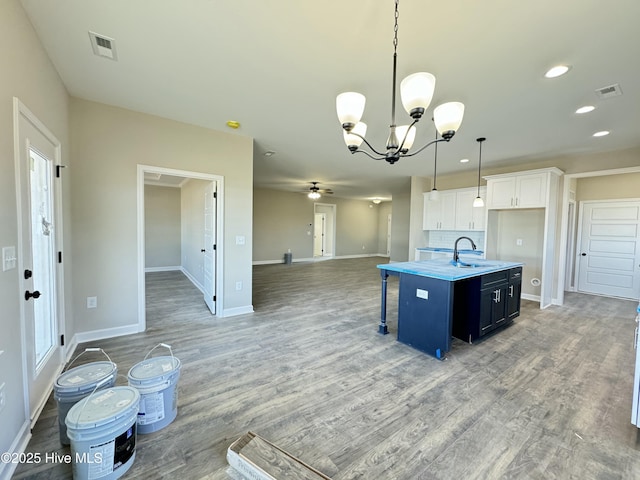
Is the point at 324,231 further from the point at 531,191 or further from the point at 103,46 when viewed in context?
the point at 103,46

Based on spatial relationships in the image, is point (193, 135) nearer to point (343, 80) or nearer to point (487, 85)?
point (343, 80)

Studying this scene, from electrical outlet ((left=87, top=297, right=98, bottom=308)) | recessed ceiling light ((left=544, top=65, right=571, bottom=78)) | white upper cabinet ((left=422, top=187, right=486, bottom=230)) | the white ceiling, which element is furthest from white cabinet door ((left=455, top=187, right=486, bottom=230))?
electrical outlet ((left=87, top=297, right=98, bottom=308))

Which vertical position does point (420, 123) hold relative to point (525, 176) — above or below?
above

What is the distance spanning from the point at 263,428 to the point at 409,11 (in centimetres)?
295

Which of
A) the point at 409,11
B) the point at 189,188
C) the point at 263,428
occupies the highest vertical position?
the point at 409,11

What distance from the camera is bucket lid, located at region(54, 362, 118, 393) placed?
A: 5.44ft

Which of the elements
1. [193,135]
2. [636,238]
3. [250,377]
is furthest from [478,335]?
[636,238]

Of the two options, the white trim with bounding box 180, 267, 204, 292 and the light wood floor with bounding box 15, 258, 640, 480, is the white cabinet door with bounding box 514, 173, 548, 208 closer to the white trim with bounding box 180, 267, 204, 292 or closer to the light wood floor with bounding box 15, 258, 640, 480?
the light wood floor with bounding box 15, 258, 640, 480

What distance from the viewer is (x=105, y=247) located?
129 inches

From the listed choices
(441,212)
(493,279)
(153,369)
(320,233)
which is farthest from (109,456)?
(320,233)

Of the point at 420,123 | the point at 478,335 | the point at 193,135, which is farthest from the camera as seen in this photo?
the point at 193,135

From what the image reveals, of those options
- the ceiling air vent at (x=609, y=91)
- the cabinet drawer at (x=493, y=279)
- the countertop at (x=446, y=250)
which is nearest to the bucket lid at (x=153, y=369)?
the cabinet drawer at (x=493, y=279)

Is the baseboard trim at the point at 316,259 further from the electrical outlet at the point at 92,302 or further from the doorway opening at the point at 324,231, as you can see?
the electrical outlet at the point at 92,302

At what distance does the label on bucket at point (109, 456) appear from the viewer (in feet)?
4.53
